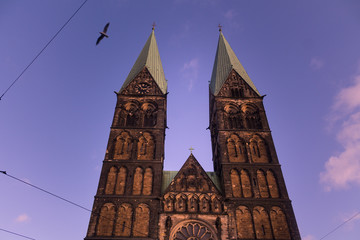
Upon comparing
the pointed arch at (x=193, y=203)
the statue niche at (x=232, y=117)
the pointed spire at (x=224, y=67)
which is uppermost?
the pointed spire at (x=224, y=67)

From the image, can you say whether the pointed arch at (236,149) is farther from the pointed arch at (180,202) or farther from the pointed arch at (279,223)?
the pointed arch at (180,202)

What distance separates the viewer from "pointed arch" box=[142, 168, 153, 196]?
64.7 feet

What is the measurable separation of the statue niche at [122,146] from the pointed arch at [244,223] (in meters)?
9.10

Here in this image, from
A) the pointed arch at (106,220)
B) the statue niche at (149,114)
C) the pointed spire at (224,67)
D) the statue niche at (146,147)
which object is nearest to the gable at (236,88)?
the pointed spire at (224,67)

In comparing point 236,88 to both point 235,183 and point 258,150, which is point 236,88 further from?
point 235,183

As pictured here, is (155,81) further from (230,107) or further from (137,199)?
(137,199)

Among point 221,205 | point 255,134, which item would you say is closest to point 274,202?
point 221,205

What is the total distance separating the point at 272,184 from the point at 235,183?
2660 millimetres

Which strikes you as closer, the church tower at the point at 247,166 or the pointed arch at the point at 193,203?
the church tower at the point at 247,166

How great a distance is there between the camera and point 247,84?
28219 millimetres

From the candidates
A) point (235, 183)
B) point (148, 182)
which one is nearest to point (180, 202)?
point (148, 182)

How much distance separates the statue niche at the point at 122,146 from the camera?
2186 cm

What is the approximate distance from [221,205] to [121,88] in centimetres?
1510

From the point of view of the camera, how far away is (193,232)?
17.8 m
